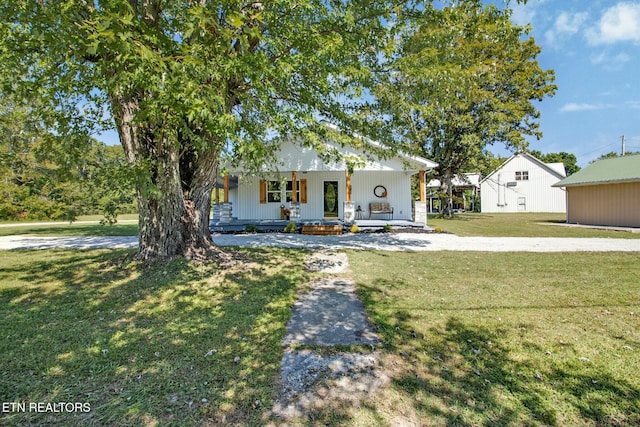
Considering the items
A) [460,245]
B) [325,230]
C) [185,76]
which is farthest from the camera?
[325,230]

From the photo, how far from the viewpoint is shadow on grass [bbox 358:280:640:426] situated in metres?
2.17

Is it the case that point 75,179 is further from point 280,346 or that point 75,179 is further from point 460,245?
point 460,245

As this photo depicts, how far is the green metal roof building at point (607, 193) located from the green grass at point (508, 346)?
12.5 metres

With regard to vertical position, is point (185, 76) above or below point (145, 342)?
above

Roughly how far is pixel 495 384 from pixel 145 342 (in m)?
3.36

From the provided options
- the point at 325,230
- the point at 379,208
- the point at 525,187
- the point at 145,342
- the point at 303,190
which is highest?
the point at 525,187

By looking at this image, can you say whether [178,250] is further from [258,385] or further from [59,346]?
[258,385]

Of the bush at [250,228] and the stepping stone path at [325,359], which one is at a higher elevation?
the bush at [250,228]

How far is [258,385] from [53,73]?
5.37 meters

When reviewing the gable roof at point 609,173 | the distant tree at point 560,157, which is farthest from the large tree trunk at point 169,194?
the distant tree at point 560,157

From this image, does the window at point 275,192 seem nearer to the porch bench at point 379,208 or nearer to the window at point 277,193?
the window at point 277,193

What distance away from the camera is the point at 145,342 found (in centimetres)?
328

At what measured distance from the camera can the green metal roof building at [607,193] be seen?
15055 mm

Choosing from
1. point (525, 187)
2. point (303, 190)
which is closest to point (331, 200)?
point (303, 190)
